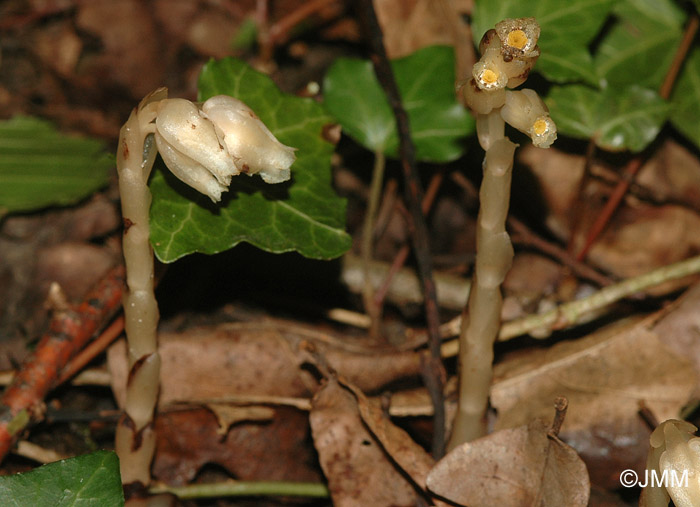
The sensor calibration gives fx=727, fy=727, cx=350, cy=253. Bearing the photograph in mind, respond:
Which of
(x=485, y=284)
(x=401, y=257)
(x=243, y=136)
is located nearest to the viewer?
(x=243, y=136)

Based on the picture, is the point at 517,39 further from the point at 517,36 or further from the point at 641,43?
the point at 641,43

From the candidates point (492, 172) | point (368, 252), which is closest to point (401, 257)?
point (368, 252)

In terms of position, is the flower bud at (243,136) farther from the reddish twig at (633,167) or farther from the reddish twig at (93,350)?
the reddish twig at (633,167)

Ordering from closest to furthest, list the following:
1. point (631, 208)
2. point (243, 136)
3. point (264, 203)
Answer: point (243, 136)
point (264, 203)
point (631, 208)

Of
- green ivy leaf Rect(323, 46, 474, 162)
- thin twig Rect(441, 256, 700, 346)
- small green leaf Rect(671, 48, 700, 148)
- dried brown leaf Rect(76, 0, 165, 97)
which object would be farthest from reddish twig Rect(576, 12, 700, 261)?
dried brown leaf Rect(76, 0, 165, 97)

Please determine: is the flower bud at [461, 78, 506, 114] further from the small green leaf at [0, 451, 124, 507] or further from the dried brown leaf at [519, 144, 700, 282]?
the dried brown leaf at [519, 144, 700, 282]

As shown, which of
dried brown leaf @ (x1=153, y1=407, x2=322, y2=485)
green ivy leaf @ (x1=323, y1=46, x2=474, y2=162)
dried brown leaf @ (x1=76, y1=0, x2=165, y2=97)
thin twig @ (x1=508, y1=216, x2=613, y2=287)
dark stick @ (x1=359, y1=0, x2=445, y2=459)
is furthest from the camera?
dried brown leaf @ (x1=76, y1=0, x2=165, y2=97)
